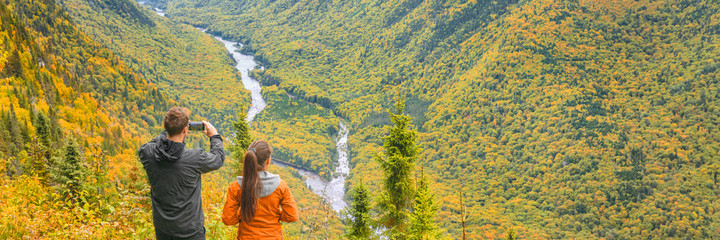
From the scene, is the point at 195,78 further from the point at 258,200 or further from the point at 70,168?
the point at 258,200

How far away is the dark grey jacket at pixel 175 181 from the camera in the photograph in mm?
5676

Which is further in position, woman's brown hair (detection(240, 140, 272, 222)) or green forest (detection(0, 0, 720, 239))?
green forest (detection(0, 0, 720, 239))

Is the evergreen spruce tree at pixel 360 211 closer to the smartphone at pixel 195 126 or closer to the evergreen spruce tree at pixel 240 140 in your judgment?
the evergreen spruce tree at pixel 240 140

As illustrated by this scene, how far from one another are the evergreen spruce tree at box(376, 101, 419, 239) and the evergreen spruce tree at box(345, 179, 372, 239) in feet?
4.58

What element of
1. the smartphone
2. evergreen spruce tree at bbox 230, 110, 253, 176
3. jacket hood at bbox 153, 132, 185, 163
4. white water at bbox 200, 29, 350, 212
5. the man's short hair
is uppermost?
white water at bbox 200, 29, 350, 212

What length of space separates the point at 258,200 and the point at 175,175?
3.90 ft

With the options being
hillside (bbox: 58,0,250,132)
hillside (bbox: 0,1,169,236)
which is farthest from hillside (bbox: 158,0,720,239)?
hillside (bbox: 0,1,169,236)

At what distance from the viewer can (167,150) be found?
5664 millimetres

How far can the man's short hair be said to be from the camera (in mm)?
5652

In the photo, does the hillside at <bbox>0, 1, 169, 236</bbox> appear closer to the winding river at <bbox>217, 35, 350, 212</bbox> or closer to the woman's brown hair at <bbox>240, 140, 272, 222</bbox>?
the woman's brown hair at <bbox>240, 140, 272, 222</bbox>

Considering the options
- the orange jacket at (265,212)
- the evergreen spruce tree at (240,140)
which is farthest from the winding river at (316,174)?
the orange jacket at (265,212)

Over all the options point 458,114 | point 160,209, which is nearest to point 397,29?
point 458,114

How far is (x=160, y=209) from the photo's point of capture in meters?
5.96

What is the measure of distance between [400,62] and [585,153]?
79.7 m
